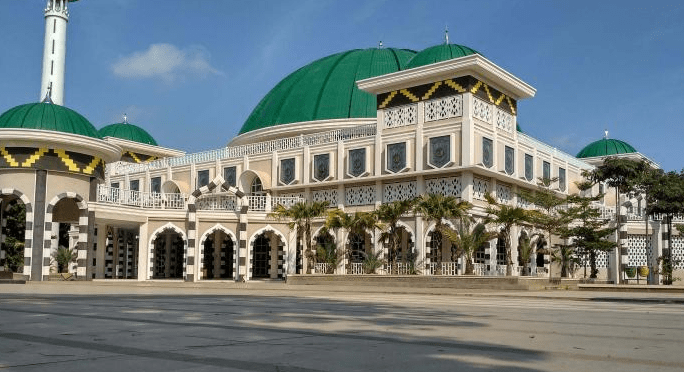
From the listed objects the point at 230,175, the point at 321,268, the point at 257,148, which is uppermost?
the point at 257,148

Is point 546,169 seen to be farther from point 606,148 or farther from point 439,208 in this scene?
point 606,148

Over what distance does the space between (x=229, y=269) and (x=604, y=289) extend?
27.5m

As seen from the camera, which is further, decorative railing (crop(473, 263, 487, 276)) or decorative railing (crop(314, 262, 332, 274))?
decorative railing (crop(314, 262, 332, 274))

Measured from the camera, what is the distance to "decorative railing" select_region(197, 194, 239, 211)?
41.9 m

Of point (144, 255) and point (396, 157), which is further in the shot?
point (396, 157)

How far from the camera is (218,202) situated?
140 ft

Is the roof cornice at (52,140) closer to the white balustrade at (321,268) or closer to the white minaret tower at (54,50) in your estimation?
the white balustrade at (321,268)

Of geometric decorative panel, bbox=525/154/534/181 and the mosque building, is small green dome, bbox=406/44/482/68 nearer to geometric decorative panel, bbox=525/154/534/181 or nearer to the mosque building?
the mosque building

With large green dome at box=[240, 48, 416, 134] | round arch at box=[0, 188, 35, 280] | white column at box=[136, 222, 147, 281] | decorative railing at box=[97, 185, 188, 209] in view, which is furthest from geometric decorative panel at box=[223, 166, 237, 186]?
round arch at box=[0, 188, 35, 280]

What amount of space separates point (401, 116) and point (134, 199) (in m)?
16.4

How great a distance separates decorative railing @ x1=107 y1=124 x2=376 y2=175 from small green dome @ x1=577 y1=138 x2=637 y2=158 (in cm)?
2801

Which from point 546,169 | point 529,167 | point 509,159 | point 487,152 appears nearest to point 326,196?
point 487,152

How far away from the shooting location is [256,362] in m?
5.37

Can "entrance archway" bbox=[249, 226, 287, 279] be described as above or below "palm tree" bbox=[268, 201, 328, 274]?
below
